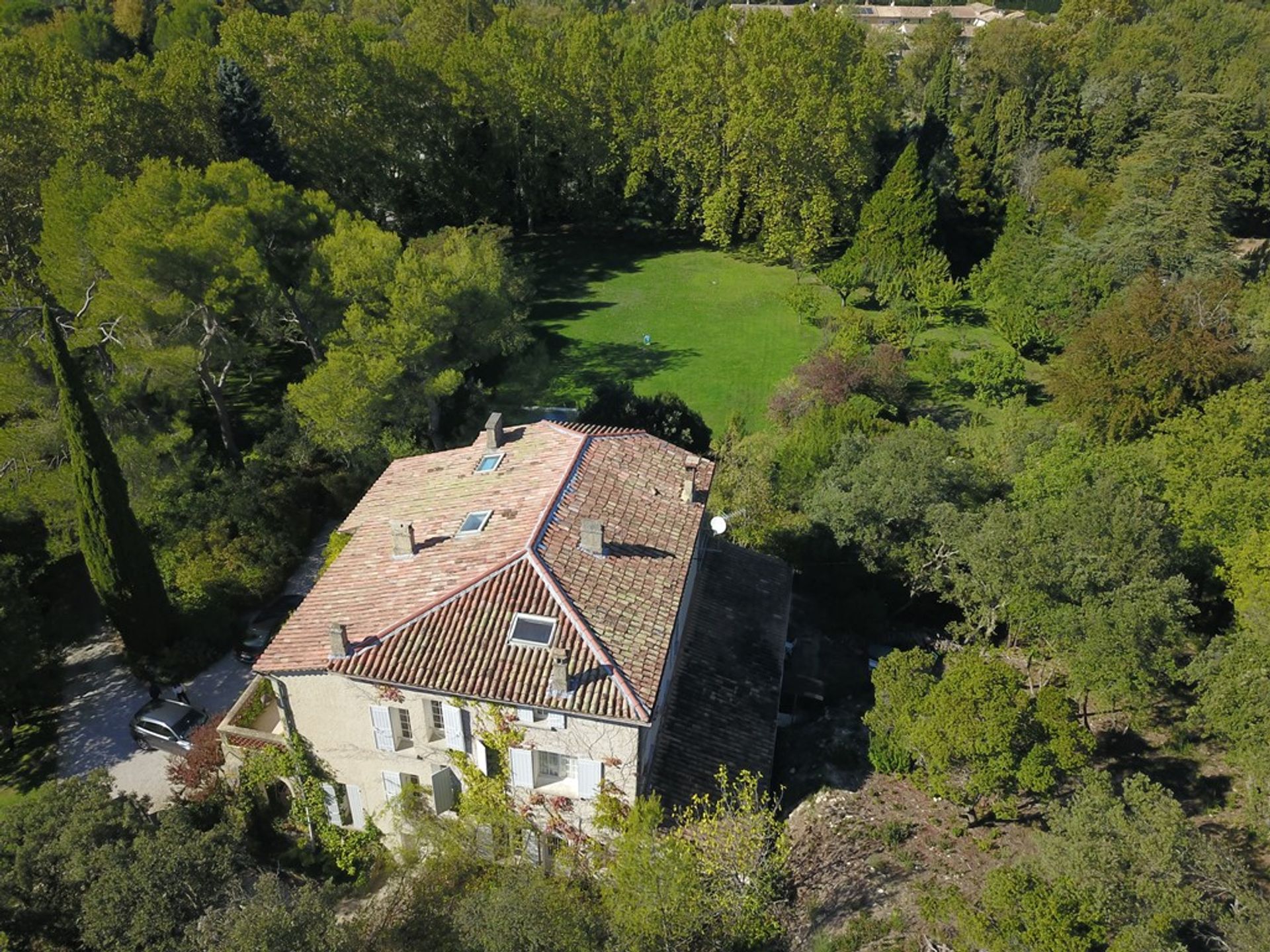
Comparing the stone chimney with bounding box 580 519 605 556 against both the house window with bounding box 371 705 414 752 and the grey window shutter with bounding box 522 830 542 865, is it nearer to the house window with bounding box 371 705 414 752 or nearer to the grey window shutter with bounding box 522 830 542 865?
the house window with bounding box 371 705 414 752

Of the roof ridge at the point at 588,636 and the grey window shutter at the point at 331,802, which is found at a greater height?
the roof ridge at the point at 588,636

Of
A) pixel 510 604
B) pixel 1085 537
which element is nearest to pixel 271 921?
pixel 510 604

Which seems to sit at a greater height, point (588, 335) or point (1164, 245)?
point (1164, 245)

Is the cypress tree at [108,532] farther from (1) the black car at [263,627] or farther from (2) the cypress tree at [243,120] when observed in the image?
(2) the cypress tree at [243,120]

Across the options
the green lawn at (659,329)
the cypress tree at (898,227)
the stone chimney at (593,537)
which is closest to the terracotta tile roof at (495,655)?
the stone chimney at (593,537)

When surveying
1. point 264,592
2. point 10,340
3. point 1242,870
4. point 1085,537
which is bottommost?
point 264,592

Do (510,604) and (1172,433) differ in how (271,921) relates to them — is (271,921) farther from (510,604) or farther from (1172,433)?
(1172,433)

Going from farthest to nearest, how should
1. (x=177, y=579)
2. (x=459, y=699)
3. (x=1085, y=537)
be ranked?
1. (x=177, y=579)
2. (x=1085, y=537)
3. (x=459, y=699)
